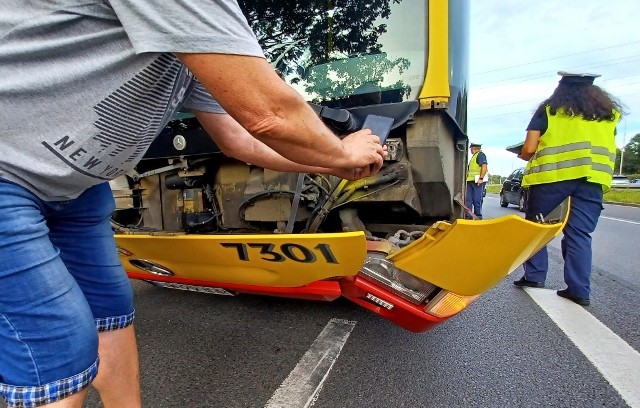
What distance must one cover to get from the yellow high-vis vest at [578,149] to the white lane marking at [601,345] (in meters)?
1.07

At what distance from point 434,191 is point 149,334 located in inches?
78.7

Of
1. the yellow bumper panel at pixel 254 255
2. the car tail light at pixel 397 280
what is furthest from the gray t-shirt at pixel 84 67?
the car tail light at pixel 397 280

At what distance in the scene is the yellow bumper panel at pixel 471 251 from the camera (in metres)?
1.53

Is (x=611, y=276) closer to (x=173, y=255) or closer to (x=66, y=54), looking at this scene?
(x=173, y=255)

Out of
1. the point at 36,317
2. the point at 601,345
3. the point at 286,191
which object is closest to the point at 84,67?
the point at 36,317

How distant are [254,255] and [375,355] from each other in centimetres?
92

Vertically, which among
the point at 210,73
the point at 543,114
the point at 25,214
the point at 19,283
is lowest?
the point at 19,283

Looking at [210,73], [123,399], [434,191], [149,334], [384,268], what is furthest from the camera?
[149,334]

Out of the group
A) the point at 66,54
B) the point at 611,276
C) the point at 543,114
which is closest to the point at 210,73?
the point at 66,54

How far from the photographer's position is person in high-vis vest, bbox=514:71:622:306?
3.34 m

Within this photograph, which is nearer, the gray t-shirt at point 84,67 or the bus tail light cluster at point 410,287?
the gray t-shirt at point 84,67

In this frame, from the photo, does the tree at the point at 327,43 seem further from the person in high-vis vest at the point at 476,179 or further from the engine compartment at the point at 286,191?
the person in high-vis vest at the point at 476,179

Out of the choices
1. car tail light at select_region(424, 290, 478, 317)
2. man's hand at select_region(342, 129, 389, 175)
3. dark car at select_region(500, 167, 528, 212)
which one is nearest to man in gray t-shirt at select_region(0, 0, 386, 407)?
man's hand at select_region(342, 129, 389, 175)

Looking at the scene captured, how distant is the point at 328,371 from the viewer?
209 cm
